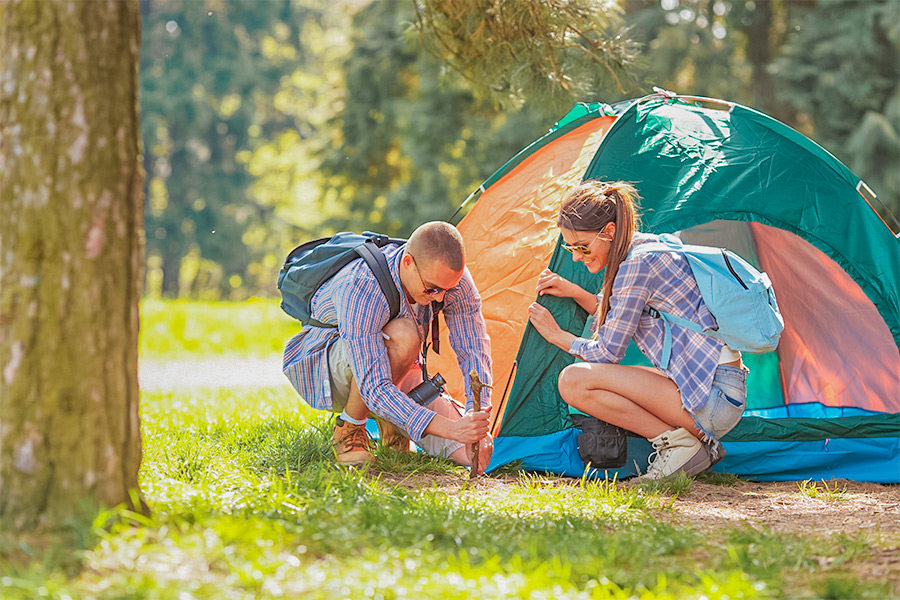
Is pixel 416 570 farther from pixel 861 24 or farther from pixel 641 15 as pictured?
pixel 861 24

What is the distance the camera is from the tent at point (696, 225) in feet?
13.6

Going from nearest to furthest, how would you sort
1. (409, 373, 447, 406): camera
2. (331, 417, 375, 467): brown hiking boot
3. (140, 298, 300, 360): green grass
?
(331, 417, 375, 467): brown hiking boot
(409, 373, 447, 406): camera
(140, 298, 300, 360): green grass

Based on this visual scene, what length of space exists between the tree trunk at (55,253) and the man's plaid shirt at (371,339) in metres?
1.22

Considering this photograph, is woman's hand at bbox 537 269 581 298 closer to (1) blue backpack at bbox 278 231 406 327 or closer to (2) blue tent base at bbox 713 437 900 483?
(1) blue backpack at bbox 278 231 406 327

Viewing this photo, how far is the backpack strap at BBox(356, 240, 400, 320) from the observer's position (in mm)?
3701

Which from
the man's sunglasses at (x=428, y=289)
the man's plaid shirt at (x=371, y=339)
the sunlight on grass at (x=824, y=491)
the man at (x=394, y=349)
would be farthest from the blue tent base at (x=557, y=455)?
the man's sunglasses at (x=428, y=289)

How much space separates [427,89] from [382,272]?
9.44 m

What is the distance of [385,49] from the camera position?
13.3 m

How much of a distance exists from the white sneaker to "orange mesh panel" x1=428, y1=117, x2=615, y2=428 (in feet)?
2.60

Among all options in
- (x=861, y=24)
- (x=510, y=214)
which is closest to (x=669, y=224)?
(x=510, y=214)

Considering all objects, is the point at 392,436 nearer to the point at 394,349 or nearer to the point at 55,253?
the point at 394,349

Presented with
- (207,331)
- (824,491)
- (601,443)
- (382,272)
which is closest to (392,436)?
(382,272)

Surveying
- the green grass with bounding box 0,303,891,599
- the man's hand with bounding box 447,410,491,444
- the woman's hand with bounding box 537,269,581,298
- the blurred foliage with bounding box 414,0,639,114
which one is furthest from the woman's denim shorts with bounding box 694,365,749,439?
the blurred foliage with bounding box 414,0,639,114

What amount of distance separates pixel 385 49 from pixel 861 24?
21.6ft
